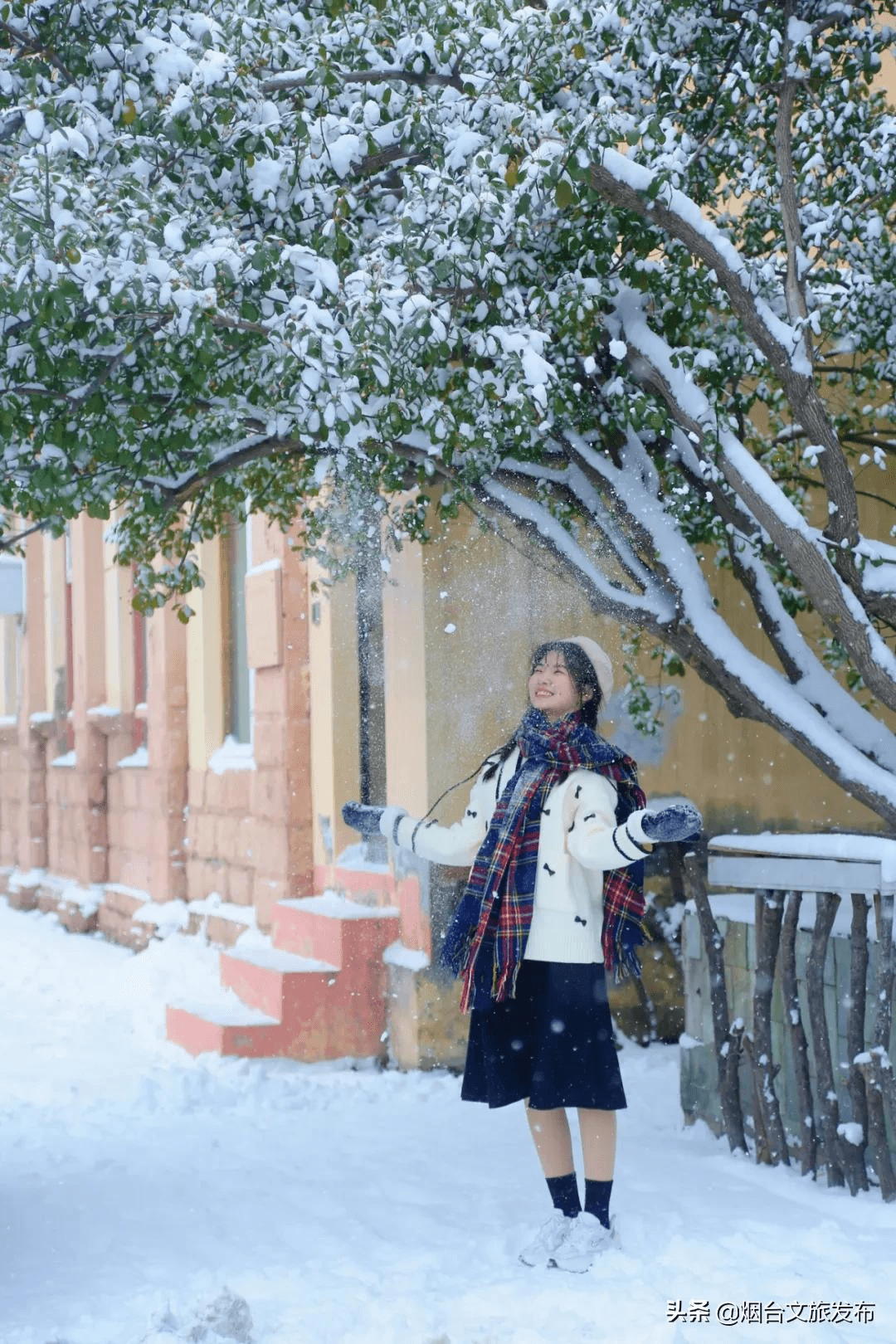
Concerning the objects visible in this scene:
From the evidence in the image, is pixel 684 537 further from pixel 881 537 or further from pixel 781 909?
pixel 881 537

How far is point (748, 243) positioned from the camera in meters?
6.10

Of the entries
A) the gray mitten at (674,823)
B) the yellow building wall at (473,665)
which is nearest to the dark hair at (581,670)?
the gray mitten at (674,823)

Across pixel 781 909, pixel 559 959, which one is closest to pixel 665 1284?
pixel 559 959

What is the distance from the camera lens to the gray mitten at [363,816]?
4570 mm

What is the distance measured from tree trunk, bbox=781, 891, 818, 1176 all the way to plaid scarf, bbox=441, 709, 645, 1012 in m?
0.90

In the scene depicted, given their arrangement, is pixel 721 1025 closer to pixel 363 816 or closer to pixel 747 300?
pixel 363 816

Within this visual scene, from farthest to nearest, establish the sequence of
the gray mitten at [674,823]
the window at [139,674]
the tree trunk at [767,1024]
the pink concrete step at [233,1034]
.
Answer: the window at [139,674] < the pink concrete step at [233,1034] < the tree trunk at [767,1024] < the gray mitten at [674,823]

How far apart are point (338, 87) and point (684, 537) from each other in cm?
228

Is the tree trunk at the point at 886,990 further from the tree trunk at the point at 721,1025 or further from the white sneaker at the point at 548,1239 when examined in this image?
the white sneaker at the point at 548,1239

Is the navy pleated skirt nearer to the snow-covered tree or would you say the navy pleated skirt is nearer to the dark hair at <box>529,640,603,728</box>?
the dark hair at <box>529,640,603,728</box>

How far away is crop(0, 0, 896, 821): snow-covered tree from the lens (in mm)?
4312

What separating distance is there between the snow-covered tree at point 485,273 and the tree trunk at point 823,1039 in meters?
0.57

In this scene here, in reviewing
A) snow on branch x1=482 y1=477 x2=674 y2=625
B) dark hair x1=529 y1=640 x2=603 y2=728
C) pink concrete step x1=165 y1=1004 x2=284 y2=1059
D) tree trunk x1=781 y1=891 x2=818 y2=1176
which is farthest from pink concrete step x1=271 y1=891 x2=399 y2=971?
dark hair x1=529 y1=640 x2=603 y2=728

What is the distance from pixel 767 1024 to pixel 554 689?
1.61m
